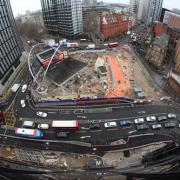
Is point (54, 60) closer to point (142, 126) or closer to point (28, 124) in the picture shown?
point (28, 124)

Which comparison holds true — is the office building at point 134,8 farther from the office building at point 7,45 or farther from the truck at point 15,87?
the truck at point 15,87

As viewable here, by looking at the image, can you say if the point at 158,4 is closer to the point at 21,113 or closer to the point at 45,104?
the point at 45,104

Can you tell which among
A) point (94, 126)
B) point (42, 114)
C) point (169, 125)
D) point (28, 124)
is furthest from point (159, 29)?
point (28, 124)

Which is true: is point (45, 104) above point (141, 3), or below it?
below

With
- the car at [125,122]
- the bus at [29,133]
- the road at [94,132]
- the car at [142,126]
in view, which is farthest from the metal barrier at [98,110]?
the bus at [29,133]

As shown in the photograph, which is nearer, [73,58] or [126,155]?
[126,155]

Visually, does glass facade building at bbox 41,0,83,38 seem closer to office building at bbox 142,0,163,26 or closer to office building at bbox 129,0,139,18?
office building at bbox 142,0,163,26

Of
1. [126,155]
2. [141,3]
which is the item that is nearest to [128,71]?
[126,155]
